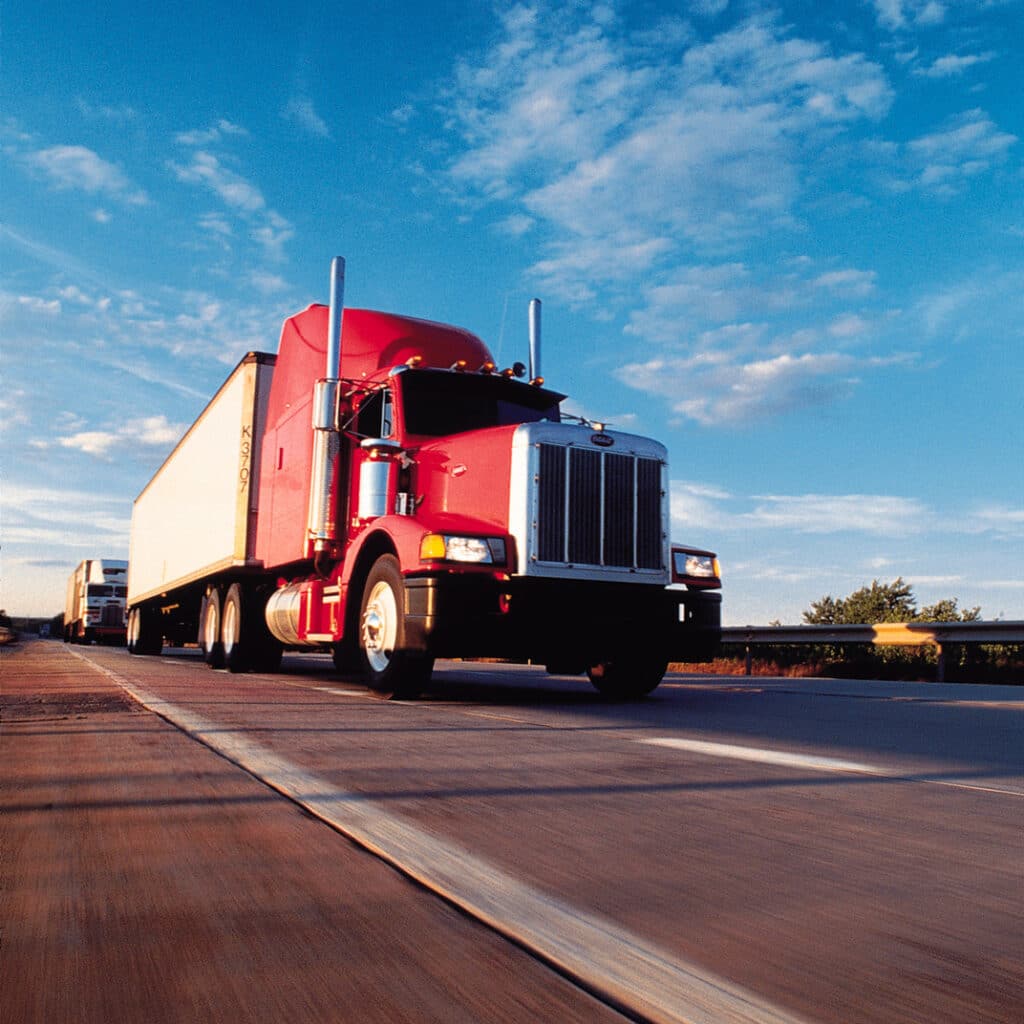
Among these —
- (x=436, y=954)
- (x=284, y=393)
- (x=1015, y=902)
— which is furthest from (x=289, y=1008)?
(x=284, y=393)

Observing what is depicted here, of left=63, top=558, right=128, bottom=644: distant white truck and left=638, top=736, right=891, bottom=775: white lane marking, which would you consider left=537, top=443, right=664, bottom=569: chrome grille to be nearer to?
left=638, top=736, right=891, bottom=775: white lane marking

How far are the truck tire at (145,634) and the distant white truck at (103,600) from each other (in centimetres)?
1787

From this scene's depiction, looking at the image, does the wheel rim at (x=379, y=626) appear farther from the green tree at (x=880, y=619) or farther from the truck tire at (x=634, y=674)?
the green tree at (x=880, y=619)

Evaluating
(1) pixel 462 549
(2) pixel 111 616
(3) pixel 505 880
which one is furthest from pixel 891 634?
(2) pixel 111 616

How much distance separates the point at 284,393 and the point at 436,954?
11.8 m

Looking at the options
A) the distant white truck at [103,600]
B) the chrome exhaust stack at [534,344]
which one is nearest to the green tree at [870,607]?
the chrome exhaust stack at [534,344]

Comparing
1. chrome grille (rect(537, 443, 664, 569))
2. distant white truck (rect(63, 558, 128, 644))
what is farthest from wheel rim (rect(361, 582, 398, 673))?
distant white truck (rect(63, 558, 128, 644))

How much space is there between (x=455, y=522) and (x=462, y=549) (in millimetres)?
563

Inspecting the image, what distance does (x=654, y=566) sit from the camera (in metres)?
8.88

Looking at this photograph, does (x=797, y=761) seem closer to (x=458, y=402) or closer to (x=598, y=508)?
(x=598, y=508)

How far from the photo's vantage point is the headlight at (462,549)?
785 cm

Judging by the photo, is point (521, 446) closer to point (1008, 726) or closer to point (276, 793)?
point (1008, 726)

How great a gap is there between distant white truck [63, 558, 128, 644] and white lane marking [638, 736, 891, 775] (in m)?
40.6

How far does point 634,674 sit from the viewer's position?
9.35 meters
